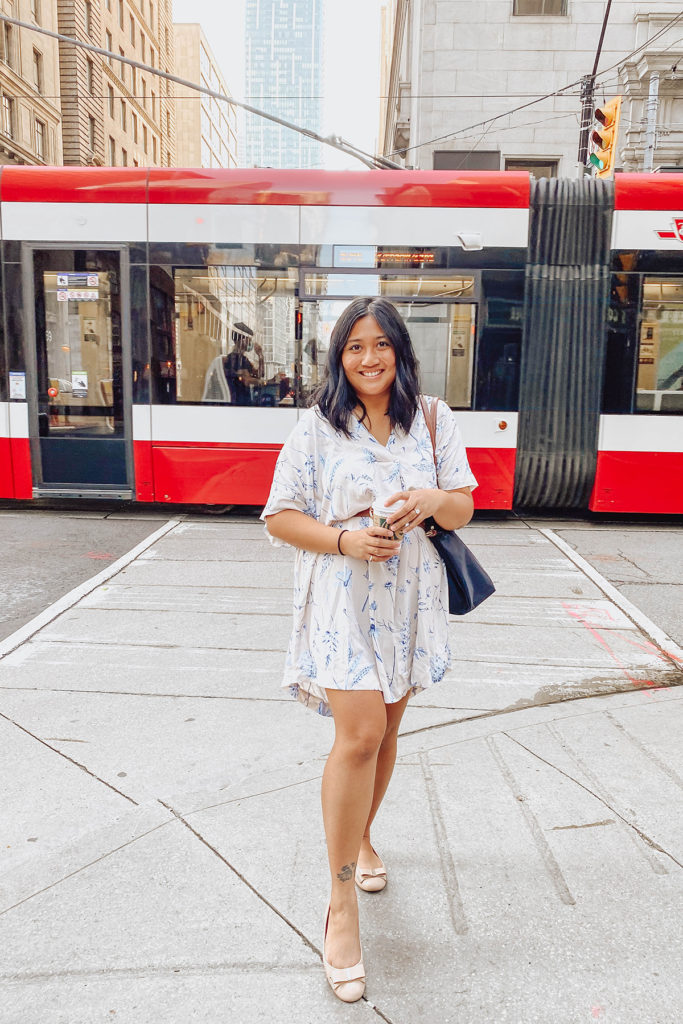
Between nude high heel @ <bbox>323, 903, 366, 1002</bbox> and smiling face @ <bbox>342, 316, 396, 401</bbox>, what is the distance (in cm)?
154

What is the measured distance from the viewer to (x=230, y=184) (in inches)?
319

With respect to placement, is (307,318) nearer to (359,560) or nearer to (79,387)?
(79,387)

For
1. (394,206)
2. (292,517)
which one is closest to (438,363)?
(394,206)

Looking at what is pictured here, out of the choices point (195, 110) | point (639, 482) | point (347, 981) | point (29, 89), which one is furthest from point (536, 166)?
point (195, 110)

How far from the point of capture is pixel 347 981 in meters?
2.07

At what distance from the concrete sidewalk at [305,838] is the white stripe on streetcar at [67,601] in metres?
0.12

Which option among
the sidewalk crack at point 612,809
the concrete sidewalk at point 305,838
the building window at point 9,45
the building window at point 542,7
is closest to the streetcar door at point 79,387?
the concrete sidewalk at point 305,838

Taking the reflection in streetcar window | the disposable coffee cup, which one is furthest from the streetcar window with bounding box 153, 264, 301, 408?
the disposable coffee cup

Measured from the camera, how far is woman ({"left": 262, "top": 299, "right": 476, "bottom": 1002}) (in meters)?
2.13

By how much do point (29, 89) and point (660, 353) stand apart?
36.5 metres

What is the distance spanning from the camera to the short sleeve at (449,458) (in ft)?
7.68

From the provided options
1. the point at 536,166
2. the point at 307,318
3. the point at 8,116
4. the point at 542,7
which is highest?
the point at 8,116

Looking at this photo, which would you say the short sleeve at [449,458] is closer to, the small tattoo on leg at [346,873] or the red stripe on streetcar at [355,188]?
the small tattoo on leg at [346,873]

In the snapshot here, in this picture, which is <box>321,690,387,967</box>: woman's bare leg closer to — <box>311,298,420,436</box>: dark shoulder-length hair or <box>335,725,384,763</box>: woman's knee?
<box>335,725,384,763</box>: woman's knee
